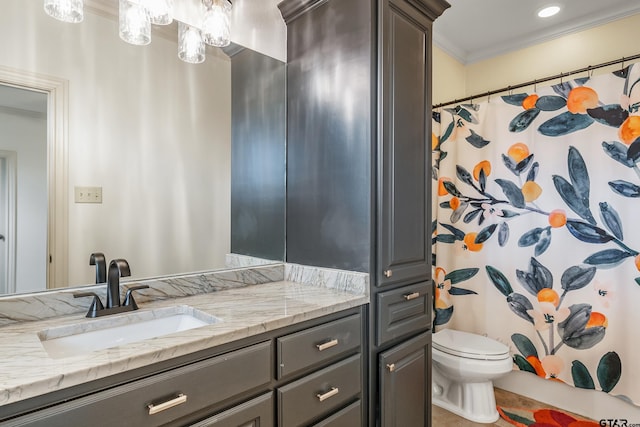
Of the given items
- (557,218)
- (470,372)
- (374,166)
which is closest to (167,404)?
(374,166)

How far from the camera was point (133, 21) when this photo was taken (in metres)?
1.31

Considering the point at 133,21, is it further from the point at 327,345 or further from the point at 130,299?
the point at 327,345

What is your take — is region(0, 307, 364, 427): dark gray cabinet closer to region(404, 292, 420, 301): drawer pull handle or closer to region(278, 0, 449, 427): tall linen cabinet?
region(278, 0, 449, 427): tall linen cabinet

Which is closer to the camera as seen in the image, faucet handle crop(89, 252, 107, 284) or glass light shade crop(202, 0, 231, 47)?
faucet handle crop(89, 252, 107, 284)

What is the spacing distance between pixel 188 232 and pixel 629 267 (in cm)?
233

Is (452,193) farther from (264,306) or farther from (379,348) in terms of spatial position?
(264,306)

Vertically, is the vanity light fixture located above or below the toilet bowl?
above

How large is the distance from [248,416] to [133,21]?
4.67 feet

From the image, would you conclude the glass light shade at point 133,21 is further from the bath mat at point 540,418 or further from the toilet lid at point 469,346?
the bath mat at point 540,418

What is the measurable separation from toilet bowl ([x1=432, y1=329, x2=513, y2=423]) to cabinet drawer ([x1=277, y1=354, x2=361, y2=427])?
0.95 meters

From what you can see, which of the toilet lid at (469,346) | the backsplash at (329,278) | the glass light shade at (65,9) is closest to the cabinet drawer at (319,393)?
the backsplash at (329,278)

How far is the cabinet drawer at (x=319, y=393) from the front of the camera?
1.10 m

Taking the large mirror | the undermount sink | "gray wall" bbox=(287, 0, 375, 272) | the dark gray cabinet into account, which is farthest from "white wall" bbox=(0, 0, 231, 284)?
the dark gray cabinet

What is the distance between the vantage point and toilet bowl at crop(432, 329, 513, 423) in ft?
6.52
